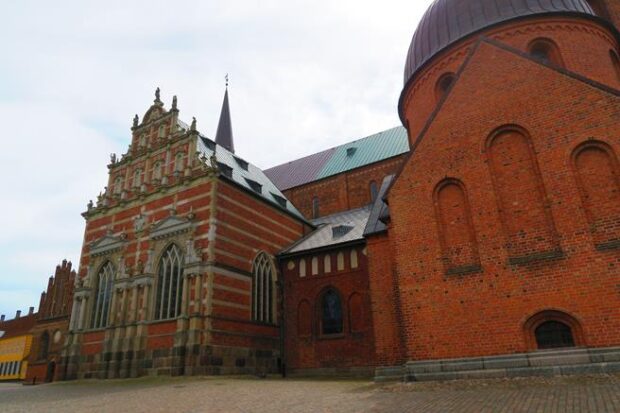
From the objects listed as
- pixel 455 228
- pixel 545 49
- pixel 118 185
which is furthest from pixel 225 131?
pixel 455 228

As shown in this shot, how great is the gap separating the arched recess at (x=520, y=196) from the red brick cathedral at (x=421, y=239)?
1.8 inches

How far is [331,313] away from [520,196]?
12.6 meters

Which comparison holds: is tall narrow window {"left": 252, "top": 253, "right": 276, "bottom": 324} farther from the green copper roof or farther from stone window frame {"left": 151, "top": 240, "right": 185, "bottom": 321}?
the green copper roof

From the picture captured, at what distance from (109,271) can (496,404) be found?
22.4 metres

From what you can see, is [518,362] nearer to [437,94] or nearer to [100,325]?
[437,94]

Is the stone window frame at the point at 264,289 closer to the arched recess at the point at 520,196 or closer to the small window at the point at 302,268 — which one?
the small window at the point at 302,268

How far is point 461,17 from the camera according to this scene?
720 inches

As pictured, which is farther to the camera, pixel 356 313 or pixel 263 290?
pixel 263 290

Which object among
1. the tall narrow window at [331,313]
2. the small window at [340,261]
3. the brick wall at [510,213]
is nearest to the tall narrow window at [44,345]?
the tall narrow window at [331,313]

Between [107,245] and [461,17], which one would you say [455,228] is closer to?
[461,17]

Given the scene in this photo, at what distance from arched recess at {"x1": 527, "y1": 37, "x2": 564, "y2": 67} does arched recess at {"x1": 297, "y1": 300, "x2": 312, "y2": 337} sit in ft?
52.0

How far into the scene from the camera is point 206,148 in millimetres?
24672

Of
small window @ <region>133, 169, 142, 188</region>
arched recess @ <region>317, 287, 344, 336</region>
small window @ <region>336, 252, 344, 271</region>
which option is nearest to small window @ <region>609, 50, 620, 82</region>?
small window @ <region>336, 252, 344, 271</region>

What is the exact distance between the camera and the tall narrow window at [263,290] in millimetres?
22172
